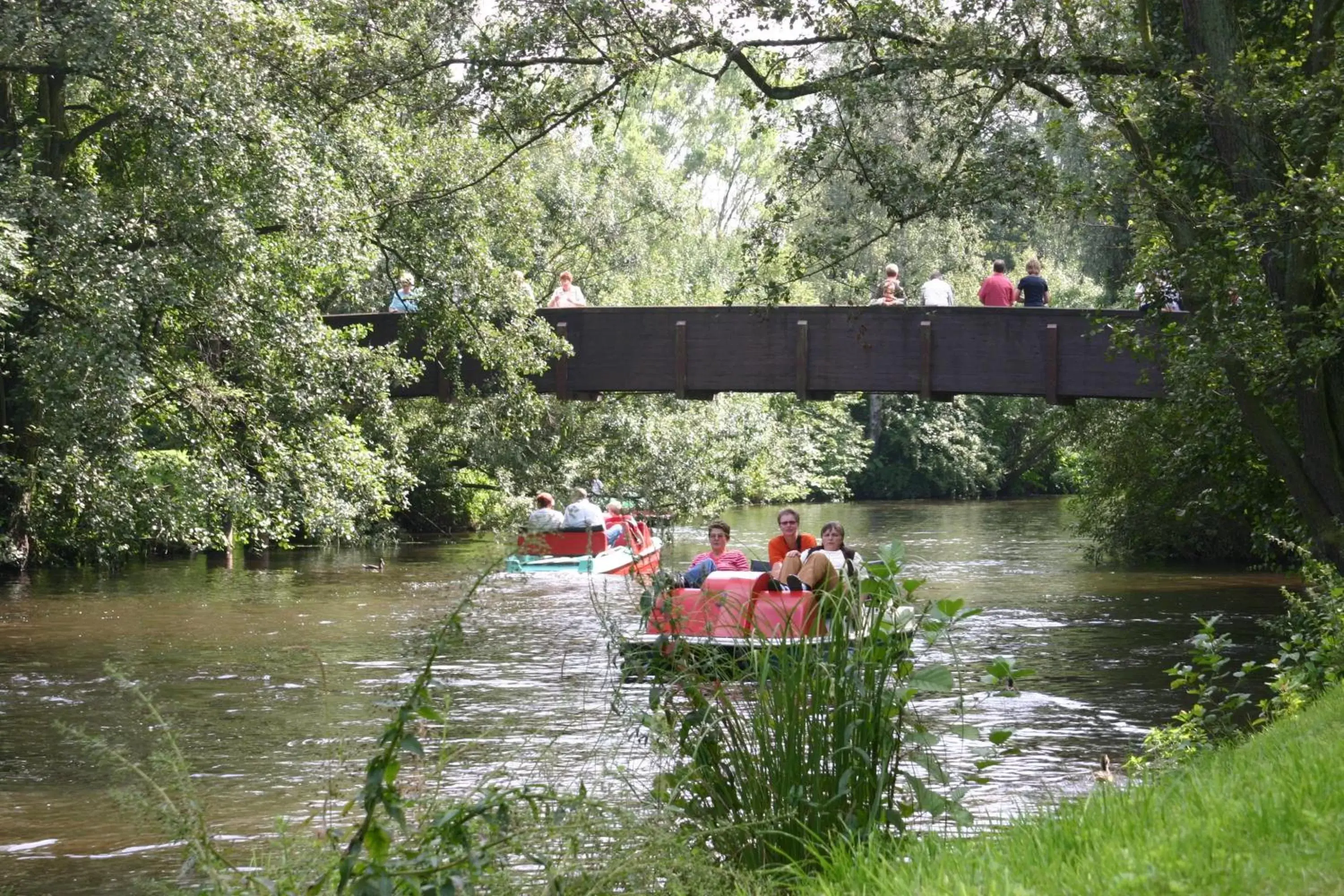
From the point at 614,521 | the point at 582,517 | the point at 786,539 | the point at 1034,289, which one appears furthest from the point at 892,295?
the point at 786,539

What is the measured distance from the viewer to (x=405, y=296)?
24844mm

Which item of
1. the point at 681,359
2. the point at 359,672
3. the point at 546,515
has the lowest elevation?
the point at 359,672

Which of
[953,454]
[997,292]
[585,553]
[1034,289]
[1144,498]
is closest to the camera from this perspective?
[1034,289]

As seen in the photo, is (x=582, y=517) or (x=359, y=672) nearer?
(x=359, y=672)

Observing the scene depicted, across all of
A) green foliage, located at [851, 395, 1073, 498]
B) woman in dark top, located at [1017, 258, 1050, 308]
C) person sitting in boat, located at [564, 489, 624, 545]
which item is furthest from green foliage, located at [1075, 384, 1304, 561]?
green foliage, located at [851, 395, 1073, 498]

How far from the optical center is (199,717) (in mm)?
12539

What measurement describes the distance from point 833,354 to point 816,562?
10766 mm

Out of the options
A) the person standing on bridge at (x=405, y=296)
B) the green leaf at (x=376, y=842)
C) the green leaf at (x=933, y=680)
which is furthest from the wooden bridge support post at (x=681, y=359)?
the green leaf at (x=376, y=842)

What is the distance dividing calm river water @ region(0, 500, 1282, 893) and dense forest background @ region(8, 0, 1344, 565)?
1.38 metres

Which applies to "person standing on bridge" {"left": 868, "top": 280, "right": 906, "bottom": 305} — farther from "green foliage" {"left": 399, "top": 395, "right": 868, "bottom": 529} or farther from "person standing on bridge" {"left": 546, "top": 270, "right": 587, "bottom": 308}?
"person standing on bridge" {"left": 546, "top": 270, "right": 587, "bottom": 308}

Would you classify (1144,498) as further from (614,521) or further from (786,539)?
(786,539)

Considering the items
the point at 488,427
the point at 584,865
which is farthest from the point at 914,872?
the point at 488,427

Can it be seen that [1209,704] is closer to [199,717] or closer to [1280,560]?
[199,717]

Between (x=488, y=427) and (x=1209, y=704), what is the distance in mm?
17348
